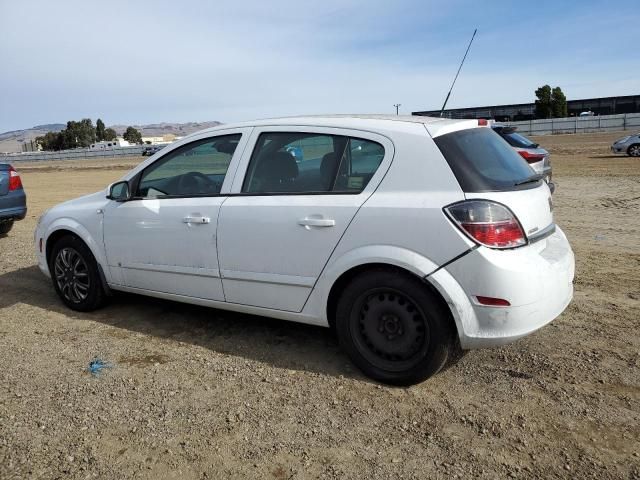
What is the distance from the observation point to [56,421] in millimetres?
3336

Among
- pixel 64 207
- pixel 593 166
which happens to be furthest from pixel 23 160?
pixel 64 207

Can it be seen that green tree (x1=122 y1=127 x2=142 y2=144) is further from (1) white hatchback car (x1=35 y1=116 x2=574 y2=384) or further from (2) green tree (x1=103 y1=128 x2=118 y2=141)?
(1) white hatchback car (x1=35 y1=116 x2=574 y2=384)

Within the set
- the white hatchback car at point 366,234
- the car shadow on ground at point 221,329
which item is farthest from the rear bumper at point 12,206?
the white hatchback car at point 366,234

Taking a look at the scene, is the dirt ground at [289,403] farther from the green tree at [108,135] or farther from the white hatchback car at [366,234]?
the green tree at [108,135]

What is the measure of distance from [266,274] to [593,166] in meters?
17.6

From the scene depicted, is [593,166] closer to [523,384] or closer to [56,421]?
[523,384]

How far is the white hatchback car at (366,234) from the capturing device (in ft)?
10.8

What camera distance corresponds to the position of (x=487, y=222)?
322 centimetres

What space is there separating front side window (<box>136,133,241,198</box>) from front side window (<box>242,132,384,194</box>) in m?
0.30

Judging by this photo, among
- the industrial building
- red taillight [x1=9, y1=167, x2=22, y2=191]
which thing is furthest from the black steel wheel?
the industrial building

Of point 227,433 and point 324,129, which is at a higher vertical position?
point 324,129

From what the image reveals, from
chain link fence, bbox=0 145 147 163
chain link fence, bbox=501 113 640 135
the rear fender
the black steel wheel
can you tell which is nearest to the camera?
the rear fender

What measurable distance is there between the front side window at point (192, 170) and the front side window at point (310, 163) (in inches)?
11.8

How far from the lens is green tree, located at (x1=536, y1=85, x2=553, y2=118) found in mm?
71500
